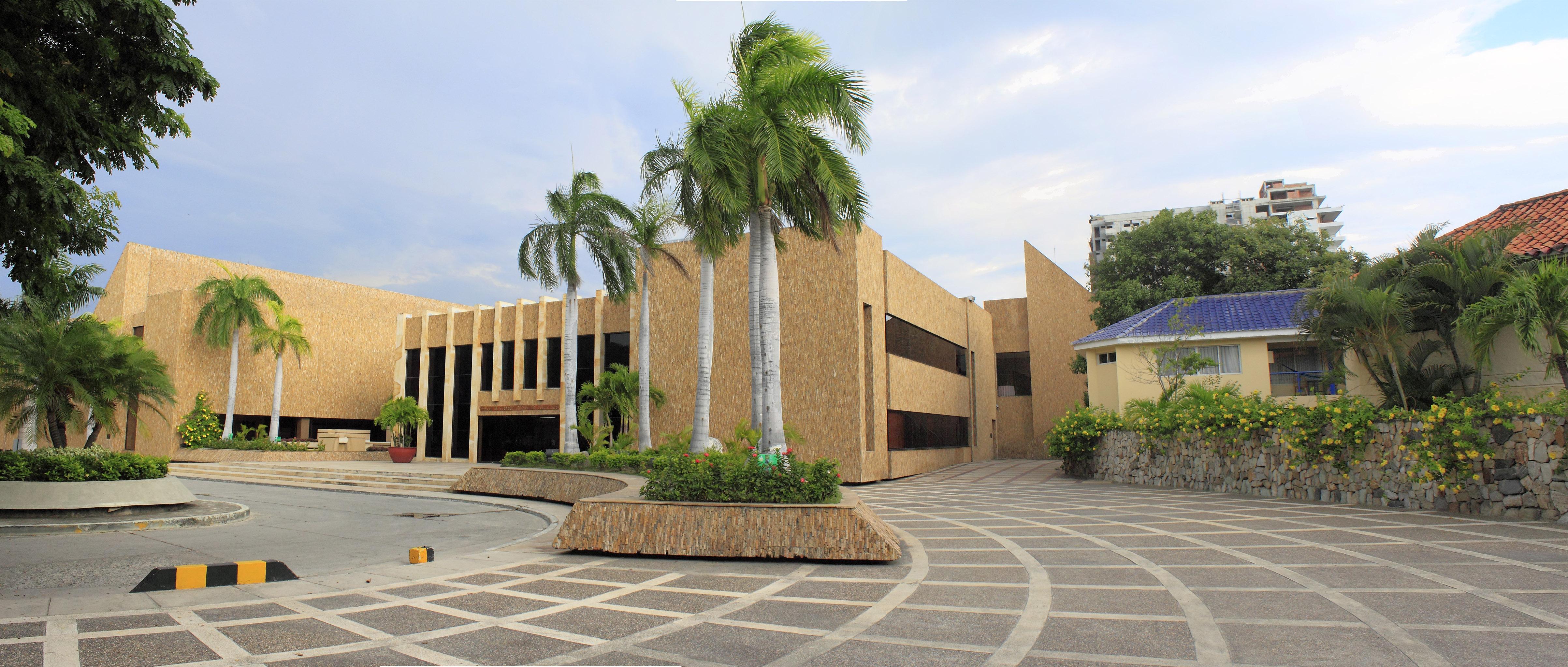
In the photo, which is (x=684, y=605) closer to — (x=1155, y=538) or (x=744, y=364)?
(x=1155, y=538)

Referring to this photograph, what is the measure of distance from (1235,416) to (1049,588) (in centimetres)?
1202

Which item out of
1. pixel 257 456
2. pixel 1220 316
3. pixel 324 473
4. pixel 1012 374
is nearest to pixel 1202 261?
pixel 1220 316

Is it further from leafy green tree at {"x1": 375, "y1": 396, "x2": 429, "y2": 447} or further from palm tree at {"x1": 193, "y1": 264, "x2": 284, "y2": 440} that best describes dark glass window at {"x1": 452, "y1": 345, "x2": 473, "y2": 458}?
palm tree at {"x1": 193, "y1": 264, "x2": 284, "y2": 440}

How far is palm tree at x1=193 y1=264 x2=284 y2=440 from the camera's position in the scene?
29.6 metres

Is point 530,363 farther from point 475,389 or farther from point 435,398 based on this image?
point 435,398

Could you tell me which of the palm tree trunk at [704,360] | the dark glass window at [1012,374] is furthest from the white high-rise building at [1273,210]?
the palm tree trunk at [704,360]

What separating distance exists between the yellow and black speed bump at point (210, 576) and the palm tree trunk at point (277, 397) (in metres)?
27.0

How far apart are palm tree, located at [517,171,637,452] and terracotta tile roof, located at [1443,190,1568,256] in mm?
18577

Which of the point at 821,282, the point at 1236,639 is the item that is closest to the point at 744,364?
the point at 821,282

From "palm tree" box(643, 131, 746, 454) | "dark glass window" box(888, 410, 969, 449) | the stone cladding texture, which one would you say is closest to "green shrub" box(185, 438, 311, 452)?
the stone cladding texture

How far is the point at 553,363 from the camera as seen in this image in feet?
92.2

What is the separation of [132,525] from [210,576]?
6901 millimetres

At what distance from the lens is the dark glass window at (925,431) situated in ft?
75.5

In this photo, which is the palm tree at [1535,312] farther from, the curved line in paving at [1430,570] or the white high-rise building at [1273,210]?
the white high-rise building at [1273,210]
